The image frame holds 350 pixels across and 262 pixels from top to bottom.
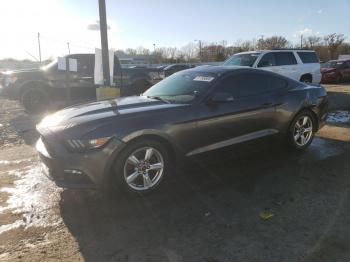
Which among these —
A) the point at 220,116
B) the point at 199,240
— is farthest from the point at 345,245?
the point at 220,116

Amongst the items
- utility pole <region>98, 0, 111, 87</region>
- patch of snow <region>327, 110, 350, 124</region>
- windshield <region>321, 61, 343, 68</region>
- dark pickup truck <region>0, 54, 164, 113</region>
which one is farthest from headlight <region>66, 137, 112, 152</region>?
windshield <region>321, 61, 343, 68</region>

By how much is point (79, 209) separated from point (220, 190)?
1.69 m

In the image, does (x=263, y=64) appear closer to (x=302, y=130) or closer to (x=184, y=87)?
(x=302, y=130)

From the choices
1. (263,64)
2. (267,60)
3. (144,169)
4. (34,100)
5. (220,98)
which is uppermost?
(267,60)

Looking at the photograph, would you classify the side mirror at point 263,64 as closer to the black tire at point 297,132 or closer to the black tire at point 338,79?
the black tire at point 297,132

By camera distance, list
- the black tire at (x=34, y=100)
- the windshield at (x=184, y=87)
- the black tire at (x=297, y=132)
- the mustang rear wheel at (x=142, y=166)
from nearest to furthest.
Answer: the mustang rear wheel at (x=142, y=166) → the windshield at (x=184, y=87) → the black tire at (x=297, y=132) → the black tire at (x=34, y=100)

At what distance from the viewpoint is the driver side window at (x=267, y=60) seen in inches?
520

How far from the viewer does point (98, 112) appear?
4.65 meters

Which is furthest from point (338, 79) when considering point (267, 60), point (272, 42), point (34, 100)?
point (272, 42)

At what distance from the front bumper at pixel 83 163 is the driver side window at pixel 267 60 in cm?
998

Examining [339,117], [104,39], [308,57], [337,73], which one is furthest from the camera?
[337,73]

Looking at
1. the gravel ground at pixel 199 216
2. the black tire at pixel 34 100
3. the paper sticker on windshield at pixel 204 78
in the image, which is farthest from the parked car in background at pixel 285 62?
the gravel ground at pixel 199 216

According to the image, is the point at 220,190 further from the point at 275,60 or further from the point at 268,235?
the point at 275,60

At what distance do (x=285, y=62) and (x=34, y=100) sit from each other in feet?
29.0
